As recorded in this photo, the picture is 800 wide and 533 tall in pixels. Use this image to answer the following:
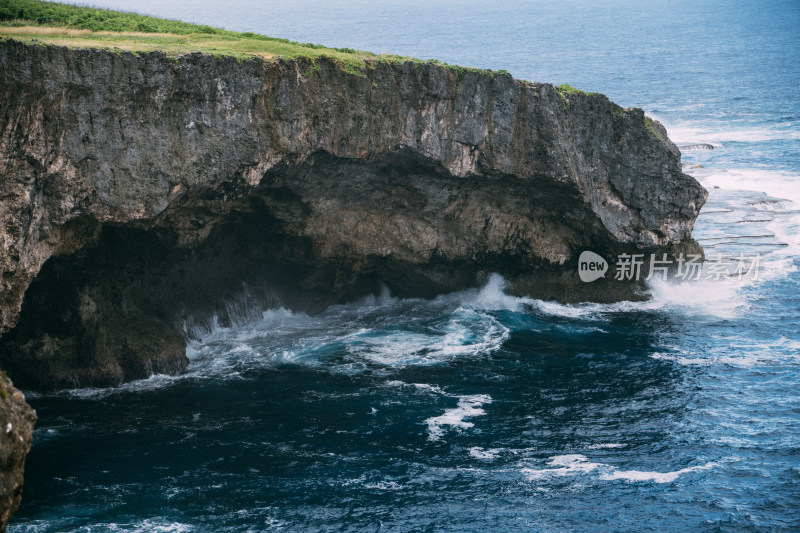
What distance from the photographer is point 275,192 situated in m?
36.0

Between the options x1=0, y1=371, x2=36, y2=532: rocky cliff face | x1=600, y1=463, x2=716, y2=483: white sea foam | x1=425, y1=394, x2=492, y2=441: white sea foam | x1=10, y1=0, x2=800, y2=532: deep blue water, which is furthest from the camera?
x1=425, y1=394, x2=492, y2=441: white sea foam

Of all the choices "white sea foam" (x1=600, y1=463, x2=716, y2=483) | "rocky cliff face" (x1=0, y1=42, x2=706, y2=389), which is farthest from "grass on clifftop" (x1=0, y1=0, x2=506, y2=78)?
"white sea foam" (x1=600, y1=463, x2=716, y2=483)

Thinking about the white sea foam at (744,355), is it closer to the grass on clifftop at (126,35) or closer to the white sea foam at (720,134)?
Result: the grass on clifftop at (126,35)

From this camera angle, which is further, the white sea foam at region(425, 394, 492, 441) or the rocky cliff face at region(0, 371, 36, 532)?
the white sea foam at region(425, 394, 492, 441)

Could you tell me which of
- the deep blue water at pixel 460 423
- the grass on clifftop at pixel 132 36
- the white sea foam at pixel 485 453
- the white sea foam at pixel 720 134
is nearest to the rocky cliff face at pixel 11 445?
the deep blue water at pixel 460 423

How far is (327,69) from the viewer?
1308 inches

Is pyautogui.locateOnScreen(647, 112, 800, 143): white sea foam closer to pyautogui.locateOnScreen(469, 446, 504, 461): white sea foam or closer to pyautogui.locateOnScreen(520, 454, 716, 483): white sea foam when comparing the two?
pyautogui.locateOnScreen(520, 454, 716, 483): white sea foam

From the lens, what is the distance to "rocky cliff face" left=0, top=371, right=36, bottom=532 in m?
19.1

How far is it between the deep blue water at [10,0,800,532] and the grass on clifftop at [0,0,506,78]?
12256mm

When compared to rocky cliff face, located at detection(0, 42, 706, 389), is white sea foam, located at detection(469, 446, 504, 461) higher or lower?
lower

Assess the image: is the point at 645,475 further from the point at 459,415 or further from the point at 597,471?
the point at 459,415

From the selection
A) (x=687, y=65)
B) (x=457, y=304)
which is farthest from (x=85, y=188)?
(x=687, y=65)

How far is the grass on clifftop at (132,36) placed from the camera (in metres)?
30.0

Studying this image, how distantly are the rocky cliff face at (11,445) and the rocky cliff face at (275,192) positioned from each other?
7.44 m
